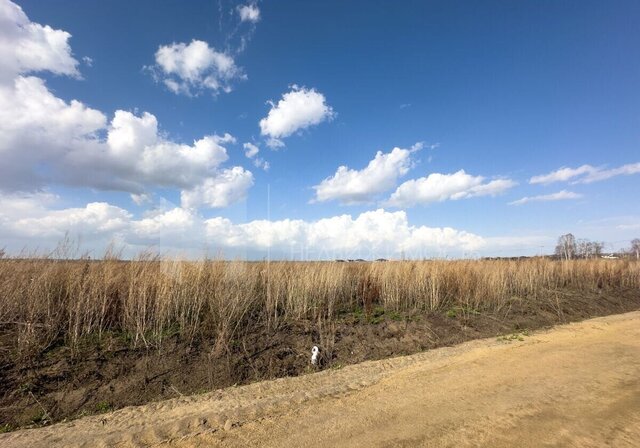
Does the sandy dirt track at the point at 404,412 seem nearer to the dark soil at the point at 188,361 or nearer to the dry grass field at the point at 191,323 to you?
the dark soil at the point at 188,361

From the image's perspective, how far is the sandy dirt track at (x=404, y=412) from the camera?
3875mm

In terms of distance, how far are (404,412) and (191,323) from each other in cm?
485

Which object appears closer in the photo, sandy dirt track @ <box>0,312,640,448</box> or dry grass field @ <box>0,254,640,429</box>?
sandy dirt track @ <box>0,312,640,448</box>

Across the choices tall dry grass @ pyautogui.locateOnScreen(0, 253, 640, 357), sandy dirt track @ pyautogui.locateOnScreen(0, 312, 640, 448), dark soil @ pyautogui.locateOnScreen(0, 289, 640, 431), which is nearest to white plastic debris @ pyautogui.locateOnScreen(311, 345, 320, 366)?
dark soil @ pyautogui.locateOnScreen(0, 289, 640, 431)

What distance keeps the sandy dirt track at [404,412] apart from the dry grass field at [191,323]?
0.69 metres

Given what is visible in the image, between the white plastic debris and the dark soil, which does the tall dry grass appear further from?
the white plastic debris

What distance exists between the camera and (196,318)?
7.71m

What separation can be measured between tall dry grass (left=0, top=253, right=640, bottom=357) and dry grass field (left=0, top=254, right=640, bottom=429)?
0.11 feet

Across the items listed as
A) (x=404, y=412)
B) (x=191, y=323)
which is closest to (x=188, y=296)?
(x=191, y=323)

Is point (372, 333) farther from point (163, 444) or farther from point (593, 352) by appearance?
point (163, 444)

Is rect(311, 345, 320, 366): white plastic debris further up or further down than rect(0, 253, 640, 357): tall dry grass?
further down

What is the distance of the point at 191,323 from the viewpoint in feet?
24.9

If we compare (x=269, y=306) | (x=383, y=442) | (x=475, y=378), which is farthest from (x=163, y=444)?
(x=269, y=306)

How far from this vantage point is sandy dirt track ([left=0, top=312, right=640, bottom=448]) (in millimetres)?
3875
